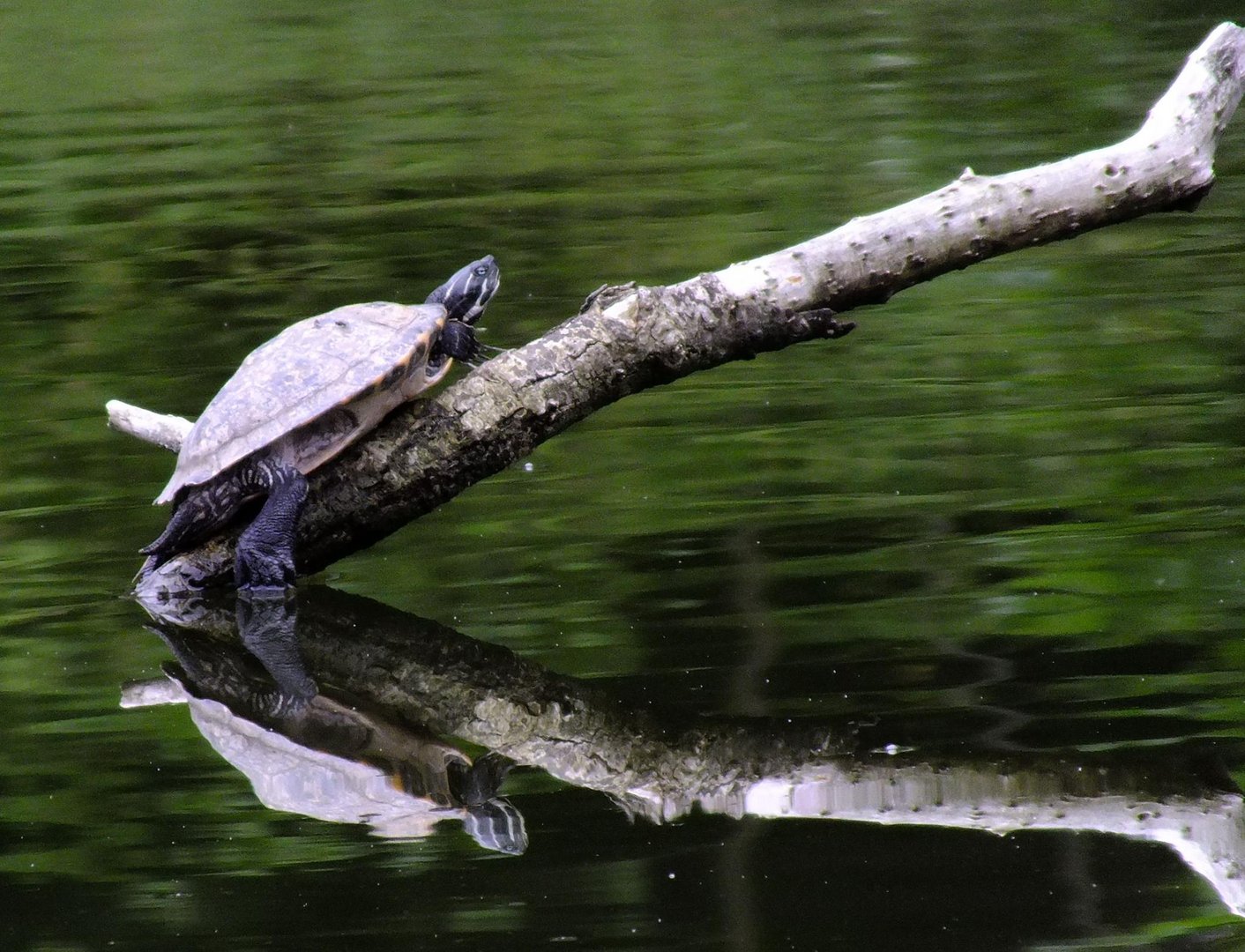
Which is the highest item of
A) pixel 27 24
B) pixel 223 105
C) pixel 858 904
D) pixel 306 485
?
pixel 27 24

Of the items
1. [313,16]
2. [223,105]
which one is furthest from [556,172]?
[313,16]

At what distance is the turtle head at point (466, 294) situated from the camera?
580 centimetres

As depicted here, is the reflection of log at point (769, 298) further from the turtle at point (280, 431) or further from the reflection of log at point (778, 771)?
the reflection of log at point (778, 771)

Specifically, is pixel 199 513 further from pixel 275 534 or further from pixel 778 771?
pixel 778 771

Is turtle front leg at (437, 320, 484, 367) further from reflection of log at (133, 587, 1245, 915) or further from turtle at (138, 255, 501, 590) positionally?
reflection of log at (133, 587, 1245, 915)

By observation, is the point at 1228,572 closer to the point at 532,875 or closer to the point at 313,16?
the point at 532,875

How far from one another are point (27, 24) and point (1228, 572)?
63.7 ft

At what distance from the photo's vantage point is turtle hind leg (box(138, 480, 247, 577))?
497cm

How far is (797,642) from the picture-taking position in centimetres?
425

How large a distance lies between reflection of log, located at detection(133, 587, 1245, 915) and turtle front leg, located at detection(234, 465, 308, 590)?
67 centimetres

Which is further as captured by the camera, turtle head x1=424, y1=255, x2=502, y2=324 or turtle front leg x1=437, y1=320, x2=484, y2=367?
turtle head x1=424, y1=255, x2=502, y2=324

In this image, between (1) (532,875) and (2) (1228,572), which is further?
(2) (1228,572)

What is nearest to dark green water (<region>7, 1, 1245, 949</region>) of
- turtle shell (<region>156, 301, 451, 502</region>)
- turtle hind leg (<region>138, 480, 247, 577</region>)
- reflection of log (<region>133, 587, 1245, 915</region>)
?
reflection of log (<region>133, 587, 1245, 915</region>)

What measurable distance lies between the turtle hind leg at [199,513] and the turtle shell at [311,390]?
0.06 metres
